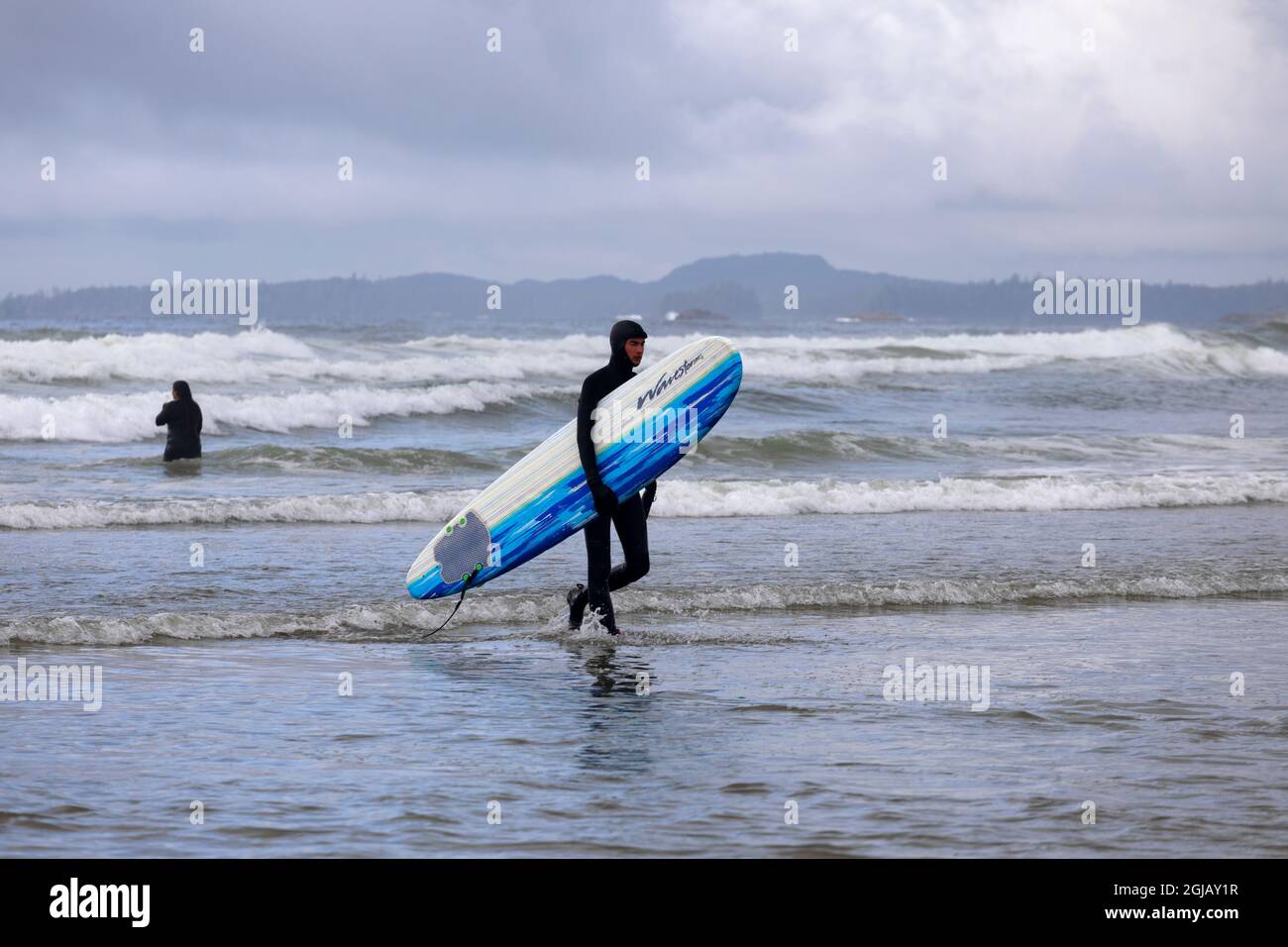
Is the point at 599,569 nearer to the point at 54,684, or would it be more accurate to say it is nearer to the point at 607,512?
the point at 607,512

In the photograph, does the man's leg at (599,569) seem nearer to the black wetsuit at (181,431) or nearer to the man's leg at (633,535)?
the man's leg at (633,535)

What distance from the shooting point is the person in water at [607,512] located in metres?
7.22

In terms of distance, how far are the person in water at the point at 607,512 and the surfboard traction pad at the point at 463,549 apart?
26.4 inches

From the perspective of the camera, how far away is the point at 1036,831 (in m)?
4.19

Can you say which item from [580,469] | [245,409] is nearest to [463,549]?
[580,469]

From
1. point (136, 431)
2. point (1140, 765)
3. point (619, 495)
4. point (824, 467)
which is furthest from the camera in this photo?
point (136, 431)

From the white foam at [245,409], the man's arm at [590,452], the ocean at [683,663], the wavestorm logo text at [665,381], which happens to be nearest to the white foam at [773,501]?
the ocean at [683,663]

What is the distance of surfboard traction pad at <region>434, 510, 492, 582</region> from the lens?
8000 millimetres

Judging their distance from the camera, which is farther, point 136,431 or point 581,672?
point 136,431

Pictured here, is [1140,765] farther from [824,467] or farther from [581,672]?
[824,467]

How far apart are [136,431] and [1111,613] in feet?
50.9

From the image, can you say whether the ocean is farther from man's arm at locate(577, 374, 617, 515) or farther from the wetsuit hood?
the wetsuit hood

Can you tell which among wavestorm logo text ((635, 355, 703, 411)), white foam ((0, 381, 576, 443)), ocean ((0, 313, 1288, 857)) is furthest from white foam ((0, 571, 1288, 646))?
white foam ((0, 381, 576, 443))
